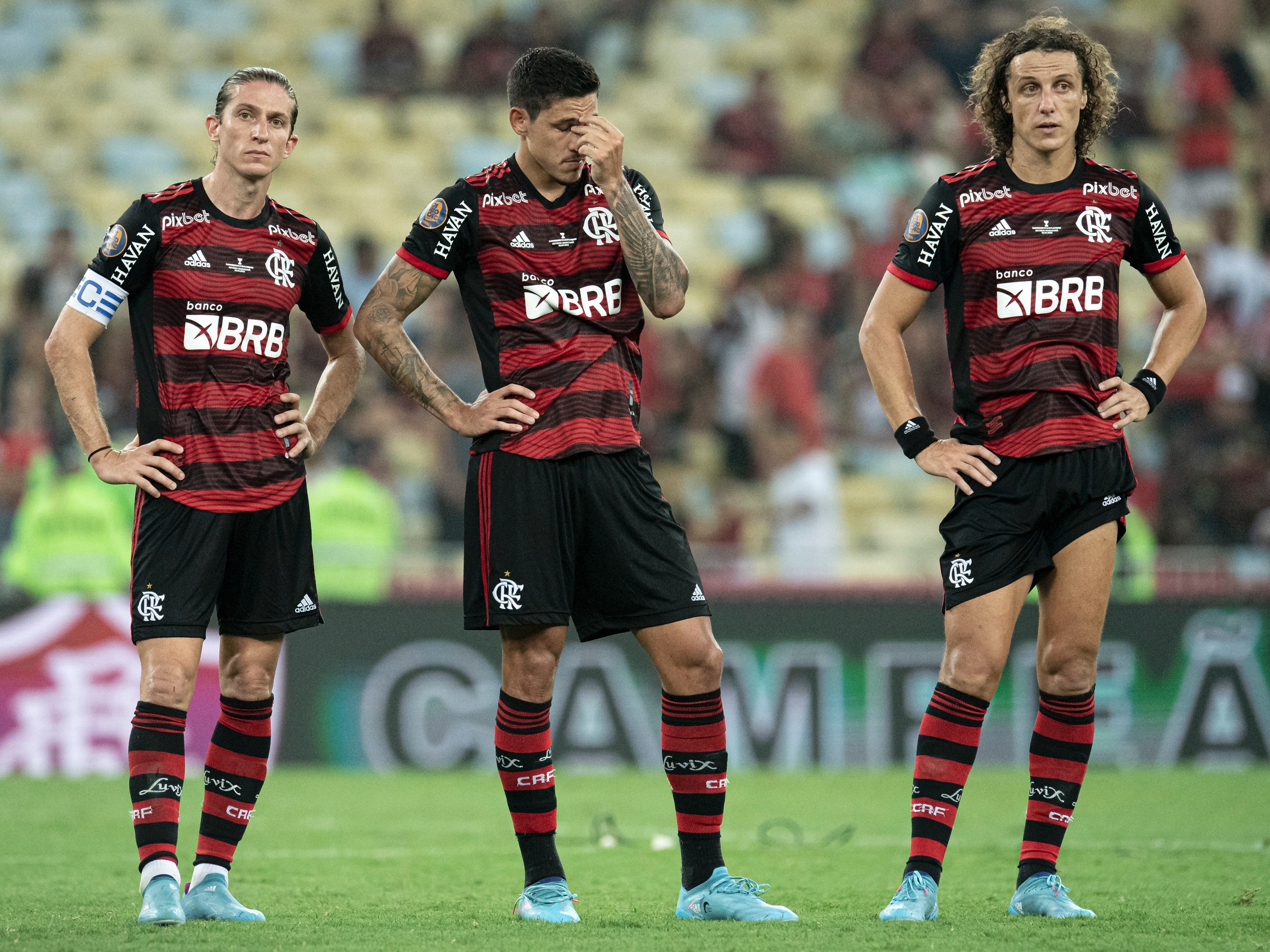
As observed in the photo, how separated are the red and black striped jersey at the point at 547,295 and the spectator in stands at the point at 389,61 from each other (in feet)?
41.4

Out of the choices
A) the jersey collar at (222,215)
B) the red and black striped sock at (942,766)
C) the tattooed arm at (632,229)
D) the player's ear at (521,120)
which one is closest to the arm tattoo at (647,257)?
the tattooed arm at (632,229)

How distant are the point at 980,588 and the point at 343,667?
6.11m

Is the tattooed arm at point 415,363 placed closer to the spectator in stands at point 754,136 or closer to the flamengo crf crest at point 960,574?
the flamengo crf crest at point 960,574

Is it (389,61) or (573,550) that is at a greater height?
(389,61)

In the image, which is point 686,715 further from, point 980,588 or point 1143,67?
point 1143,67

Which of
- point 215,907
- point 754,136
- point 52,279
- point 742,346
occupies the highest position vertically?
point 754,136

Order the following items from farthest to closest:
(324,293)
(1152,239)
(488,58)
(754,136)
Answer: (488,58)
(754,136)
(324,293)
(1152,239)

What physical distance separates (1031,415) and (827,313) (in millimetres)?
9208

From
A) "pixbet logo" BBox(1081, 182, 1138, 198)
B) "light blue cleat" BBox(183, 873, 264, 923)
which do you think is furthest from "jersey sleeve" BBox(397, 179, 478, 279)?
"light blue cleat" BBox(183, 873, 264, 923)

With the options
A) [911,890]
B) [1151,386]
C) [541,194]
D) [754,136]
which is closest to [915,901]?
[911,890]

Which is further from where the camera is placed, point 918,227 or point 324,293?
point 324,293

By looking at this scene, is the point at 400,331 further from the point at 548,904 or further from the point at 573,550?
the point at 548,904

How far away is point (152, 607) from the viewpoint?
4.95 m

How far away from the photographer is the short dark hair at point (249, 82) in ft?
16.9
